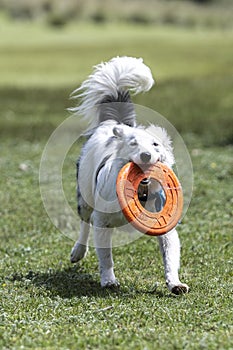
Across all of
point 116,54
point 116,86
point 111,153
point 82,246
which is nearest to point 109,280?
point 111,153

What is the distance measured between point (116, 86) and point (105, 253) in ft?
6.17

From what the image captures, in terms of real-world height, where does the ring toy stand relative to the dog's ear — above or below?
below

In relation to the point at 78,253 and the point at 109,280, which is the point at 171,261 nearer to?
the point at 109,280

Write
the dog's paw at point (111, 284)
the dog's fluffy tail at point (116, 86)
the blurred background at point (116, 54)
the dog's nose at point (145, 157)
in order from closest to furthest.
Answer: the dog's nose at point (145, 157), the dog's paw at point (111, 284), the dog's fluffy tail at point (116, 86), the blurred background at point (116, 54)

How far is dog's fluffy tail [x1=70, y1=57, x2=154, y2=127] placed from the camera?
843cm

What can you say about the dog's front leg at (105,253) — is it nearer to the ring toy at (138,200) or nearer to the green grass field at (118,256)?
the green grass field at (118,256)

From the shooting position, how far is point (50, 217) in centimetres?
1147

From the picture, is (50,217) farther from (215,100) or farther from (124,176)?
(215,100)

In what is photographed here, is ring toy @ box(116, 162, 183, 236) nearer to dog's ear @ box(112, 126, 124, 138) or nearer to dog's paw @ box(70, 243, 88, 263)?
dog's ear @ box(112, 126, 124, 138)

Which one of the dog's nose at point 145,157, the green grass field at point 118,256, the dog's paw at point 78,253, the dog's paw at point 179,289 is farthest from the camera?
the dog's paw at point 78,253

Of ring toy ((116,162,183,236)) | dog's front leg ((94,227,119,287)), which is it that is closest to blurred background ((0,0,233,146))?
dog's front leg ((94,227,119,287))

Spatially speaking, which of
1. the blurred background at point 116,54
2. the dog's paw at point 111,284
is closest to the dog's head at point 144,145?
the dog's paw at point 111,284

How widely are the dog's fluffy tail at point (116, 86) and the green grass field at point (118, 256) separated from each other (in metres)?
1.67

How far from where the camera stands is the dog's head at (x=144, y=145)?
7.11 m
